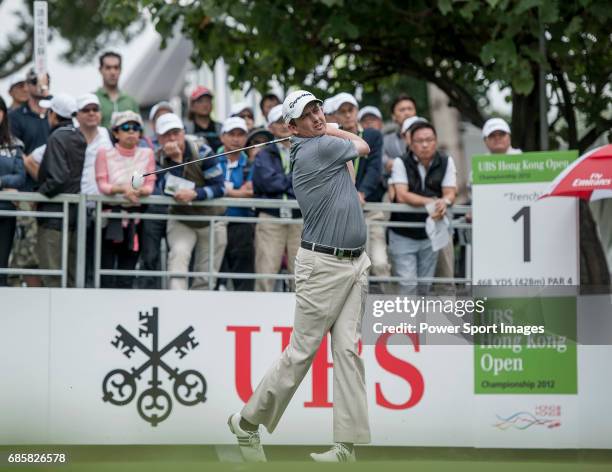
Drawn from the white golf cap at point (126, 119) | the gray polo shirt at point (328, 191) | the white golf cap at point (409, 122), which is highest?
the white golf cap at point (409, 122)

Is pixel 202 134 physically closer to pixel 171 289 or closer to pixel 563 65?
pixel 171 289

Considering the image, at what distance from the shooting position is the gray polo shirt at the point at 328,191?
9453 mm

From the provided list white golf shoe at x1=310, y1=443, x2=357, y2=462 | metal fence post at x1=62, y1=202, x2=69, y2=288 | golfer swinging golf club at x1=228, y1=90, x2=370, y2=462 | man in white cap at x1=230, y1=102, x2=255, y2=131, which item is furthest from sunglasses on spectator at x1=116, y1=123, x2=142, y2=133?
white golf shoe at x1=310, y1=443, x2=357, y2=462

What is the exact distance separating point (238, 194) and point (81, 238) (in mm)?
1671

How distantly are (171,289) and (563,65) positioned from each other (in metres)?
4.92

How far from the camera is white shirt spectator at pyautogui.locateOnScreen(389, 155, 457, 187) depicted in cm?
1241

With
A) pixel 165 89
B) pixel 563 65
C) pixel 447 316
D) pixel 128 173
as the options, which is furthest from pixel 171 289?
pixel 165 89

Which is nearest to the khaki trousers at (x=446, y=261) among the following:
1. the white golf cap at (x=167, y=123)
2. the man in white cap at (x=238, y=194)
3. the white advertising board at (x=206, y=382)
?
the white advertising board at (x=206, y=382)

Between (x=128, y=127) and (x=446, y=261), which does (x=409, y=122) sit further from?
(x=128, y=127)

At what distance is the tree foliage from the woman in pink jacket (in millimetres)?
1950

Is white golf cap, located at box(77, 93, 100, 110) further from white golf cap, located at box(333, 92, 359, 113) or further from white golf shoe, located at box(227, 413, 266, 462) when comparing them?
white golf shoe, located at box(227, 413, 266, 462)

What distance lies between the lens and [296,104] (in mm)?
9445

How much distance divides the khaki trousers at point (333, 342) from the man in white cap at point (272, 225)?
2562 millimetres

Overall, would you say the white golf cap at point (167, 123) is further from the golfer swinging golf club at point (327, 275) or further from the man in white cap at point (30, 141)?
the golfer swinging golf club at point (327, 275)
